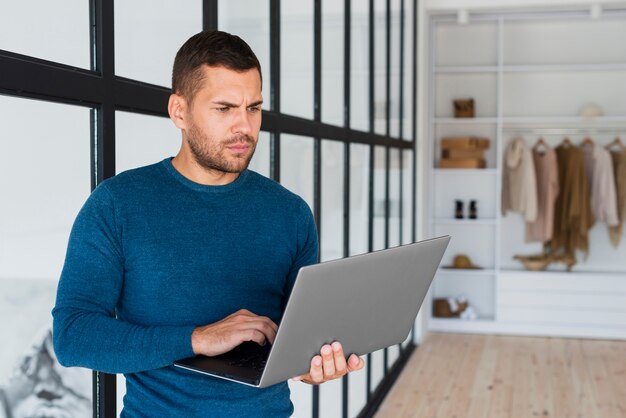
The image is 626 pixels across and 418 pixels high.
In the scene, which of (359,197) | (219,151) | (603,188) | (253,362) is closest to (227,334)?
(253,362)

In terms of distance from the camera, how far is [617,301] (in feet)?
20.4

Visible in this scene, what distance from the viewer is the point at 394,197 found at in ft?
16.4

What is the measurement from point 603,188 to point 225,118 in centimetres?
541

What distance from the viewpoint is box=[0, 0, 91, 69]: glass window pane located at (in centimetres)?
131

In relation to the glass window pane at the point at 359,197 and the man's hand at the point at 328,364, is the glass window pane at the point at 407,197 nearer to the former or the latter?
the glass window pane at the point at 359,197

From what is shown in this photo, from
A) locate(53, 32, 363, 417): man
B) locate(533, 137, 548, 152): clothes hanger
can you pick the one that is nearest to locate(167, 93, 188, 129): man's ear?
locate(53, 32, 363, 417): man

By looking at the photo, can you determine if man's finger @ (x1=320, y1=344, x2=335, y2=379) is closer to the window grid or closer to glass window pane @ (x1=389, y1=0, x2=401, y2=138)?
the window grid

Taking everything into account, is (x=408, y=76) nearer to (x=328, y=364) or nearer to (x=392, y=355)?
(x=392, y=355)

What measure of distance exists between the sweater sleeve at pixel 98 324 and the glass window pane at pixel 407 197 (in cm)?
416

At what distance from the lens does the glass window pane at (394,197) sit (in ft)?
15.9

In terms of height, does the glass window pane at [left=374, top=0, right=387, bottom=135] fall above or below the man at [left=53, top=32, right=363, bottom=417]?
above

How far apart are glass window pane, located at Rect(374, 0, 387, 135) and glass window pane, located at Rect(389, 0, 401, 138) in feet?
0.81

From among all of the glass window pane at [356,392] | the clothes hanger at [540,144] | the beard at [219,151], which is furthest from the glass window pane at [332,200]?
the clothes hanger at [540,144]

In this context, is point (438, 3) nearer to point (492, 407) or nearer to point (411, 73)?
point (411, 73)
